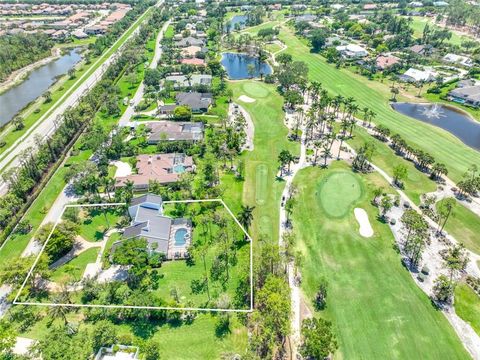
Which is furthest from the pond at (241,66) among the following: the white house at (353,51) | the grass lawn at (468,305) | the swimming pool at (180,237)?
the grass lawn at (468,305)

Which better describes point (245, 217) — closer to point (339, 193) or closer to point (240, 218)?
point (240, 218)

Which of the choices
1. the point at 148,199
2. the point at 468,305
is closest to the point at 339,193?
the point at 468,305

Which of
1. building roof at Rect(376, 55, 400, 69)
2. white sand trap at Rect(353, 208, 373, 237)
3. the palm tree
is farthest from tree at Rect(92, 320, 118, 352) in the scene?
building roof at Rect(376, 55, 400, 69)

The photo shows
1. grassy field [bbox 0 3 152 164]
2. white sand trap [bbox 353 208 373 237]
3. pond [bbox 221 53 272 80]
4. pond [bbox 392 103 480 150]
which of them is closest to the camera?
white sand trap [bbox 353 208 373 237]

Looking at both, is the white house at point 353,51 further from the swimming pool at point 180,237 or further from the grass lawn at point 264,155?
the swimming pool at point 180,237

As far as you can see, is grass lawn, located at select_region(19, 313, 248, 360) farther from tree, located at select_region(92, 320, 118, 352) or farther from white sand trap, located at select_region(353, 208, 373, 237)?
white sand trap, located at select_region(353, 208, 373, 237)
